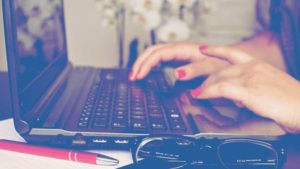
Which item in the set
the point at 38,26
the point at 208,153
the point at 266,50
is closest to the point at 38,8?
the point at 38,26

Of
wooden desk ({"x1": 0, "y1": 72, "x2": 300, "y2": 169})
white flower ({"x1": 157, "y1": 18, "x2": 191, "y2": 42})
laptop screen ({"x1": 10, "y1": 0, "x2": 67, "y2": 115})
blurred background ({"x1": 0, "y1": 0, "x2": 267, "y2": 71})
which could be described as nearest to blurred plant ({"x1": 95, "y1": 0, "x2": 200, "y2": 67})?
white flower ({"x1": 157, "y1": 18, "x2": 191, "y2": 42})

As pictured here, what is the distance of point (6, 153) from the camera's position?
47 cm

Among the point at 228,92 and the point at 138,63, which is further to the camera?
the point at 138,63

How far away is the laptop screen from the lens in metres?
0.49

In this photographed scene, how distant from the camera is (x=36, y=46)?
626 millimetres

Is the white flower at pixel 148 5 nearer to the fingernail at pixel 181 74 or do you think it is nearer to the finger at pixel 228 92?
the fingernail at pixel 181 74

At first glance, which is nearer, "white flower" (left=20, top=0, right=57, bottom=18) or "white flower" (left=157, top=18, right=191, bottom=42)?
"white flower" (left=20, top=0, right=57, bottom=18)

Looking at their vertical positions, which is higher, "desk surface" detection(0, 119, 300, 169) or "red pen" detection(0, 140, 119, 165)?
"red pen" detection(0, 140, 119, 165)

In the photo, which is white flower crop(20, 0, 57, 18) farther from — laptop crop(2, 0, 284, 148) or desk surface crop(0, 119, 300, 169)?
desk surface crop(0, 119, 300, 169)

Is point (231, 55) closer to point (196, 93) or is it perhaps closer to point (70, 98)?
point (196, 93)

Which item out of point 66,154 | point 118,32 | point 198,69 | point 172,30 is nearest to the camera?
point 66,154

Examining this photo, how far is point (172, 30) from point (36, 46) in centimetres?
46

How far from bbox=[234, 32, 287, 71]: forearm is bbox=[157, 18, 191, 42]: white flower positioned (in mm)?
165

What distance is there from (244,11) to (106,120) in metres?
0.88
